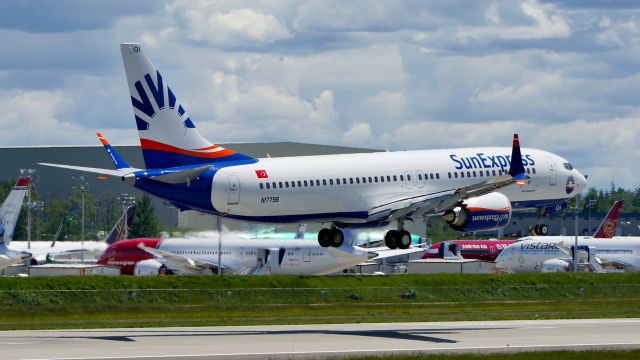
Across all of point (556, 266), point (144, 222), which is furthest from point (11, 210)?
point (556, 266)

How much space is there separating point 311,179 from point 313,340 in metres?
18.0

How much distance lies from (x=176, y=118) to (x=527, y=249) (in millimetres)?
58943

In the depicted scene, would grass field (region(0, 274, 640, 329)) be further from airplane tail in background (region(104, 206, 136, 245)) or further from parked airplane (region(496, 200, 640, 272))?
airplane tail in background (region(104, 206, 136, 245))

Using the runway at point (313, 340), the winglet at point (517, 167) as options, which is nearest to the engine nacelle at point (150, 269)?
the winglet at point (517, 167)

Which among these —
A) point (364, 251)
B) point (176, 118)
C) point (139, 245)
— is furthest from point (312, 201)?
point (139, 245)

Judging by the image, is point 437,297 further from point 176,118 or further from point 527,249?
A: point 527,249

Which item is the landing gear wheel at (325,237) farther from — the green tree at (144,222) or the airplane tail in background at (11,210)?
the green tree at (144,222)

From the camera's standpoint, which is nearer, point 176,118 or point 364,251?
point 176,118

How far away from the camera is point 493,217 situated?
235 feet

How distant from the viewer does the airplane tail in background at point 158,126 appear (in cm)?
6850

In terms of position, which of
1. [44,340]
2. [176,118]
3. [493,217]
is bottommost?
[44,340]

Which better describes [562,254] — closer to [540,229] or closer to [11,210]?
[540,229]

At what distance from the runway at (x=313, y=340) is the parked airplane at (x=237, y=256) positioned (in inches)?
1536

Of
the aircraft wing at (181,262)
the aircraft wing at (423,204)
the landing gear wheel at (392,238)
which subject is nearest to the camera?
the aircraft wing at (423,204)
